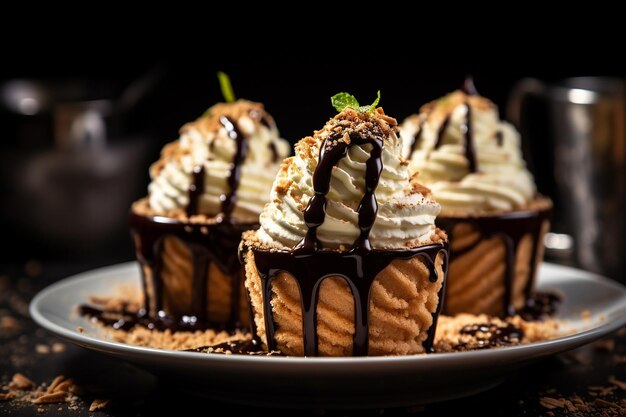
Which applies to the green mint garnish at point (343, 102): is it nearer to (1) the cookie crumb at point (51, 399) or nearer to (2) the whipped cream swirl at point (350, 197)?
(2) the whipped cream swirl at point (350, 197)

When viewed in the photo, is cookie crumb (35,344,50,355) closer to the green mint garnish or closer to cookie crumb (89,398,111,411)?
cookie crumb (89,398,111,411)

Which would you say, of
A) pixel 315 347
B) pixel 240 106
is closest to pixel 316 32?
pixel 240 106

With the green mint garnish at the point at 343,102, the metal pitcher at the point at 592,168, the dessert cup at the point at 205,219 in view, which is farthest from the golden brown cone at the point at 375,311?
the metal pitcher at the point at 592,168

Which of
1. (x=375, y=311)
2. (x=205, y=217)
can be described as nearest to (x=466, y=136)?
(x=205, y=217)

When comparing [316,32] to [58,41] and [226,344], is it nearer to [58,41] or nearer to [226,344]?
[58,41]

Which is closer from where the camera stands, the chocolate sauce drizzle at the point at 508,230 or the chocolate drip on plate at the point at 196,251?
the chocolate drip on plate at the point at 196,251
